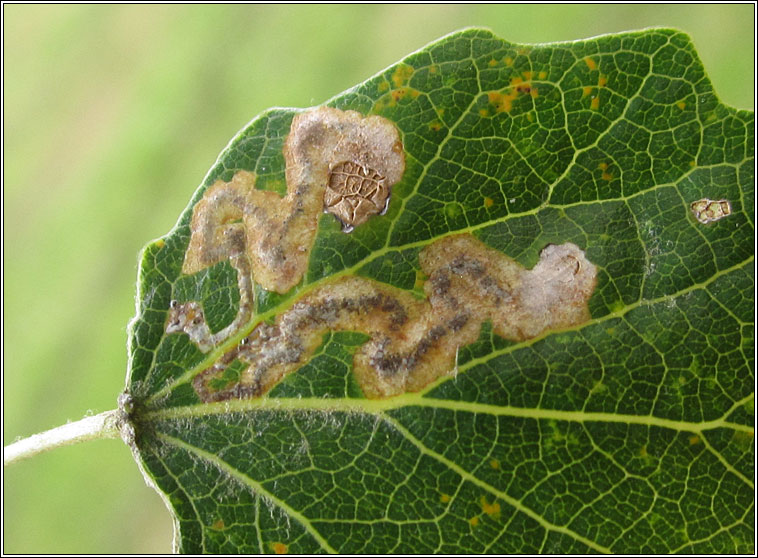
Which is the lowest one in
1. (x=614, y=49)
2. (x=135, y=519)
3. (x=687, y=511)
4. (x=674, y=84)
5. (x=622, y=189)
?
(x=135, y=519)

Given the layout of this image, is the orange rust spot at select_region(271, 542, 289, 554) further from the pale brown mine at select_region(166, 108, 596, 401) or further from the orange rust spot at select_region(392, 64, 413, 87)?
the orange rust spot at select_region(392, 64, 413, 87)

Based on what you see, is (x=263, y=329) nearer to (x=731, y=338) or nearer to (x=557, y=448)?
(x=557, y=448)

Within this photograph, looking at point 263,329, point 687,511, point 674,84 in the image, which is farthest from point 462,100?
point 687,511

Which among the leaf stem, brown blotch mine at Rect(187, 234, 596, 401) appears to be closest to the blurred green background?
the leaf stem

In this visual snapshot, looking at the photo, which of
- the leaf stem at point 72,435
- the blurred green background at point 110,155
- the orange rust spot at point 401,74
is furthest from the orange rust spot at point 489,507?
the blurred green background at point 110,155

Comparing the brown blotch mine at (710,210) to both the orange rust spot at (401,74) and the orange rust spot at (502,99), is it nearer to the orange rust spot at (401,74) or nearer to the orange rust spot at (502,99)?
the orange rust spot at (502,99)
